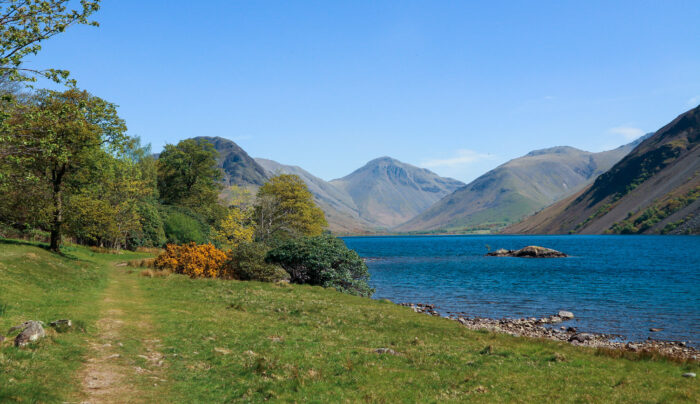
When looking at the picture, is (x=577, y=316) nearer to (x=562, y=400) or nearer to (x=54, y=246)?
(x=562, y=400)

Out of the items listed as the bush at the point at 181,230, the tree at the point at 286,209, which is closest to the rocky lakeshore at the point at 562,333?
the tree at the point at 286,209

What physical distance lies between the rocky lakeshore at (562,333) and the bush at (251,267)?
53.9 ft

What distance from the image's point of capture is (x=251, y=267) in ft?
142

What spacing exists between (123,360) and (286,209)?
211 feet

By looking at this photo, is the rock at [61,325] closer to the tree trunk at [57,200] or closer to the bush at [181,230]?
the tree trunk at [57,200]

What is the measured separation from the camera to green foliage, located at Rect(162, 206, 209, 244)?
78812mm

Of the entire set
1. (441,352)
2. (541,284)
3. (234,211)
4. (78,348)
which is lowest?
(541,284)

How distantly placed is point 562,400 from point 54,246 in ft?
151

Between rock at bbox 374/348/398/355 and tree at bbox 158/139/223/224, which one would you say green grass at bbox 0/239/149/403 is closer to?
rock at bbox 374/348/398/355

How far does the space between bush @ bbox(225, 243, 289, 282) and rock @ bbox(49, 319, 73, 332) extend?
2599 cm

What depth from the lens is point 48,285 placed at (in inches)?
1028

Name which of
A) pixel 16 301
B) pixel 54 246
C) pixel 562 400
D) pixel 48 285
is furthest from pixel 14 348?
pixel 54 246

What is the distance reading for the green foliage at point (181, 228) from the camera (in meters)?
78.8

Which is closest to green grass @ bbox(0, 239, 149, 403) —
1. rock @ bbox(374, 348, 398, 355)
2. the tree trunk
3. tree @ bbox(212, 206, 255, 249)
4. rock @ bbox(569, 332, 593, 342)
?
the tree trunk
